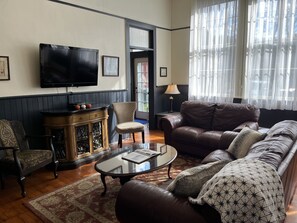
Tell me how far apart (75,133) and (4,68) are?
4.33 feet

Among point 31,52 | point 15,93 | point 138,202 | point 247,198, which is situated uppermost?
point 31,52

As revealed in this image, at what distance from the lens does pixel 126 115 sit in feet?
15.3

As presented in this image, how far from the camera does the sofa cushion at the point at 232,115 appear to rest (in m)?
3.81

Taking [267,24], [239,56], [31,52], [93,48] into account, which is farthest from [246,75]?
[31,52]

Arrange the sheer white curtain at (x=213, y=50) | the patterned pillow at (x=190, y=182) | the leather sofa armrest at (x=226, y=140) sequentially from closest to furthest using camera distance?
the patterned pillow at (x=190, y=182) < the leather sofa armrest at (x=226, y=140) < the sheer white curtain at (x=213, y=50)

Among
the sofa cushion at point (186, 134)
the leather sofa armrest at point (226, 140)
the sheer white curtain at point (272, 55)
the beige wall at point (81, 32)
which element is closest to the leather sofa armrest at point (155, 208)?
the leather sofa armrest at point (226, 140)

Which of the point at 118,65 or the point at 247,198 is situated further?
the point at 118,65

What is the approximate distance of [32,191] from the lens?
9.47 feet

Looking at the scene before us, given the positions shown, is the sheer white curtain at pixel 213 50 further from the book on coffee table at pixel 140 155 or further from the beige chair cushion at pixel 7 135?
the beige chair cushion at pixel 7 135

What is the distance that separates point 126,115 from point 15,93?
2.02 meters

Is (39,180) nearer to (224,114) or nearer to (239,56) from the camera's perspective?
(224,114)

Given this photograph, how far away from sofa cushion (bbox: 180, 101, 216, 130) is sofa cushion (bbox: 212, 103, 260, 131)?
11cm

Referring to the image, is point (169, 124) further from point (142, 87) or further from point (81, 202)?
point (142, 87)

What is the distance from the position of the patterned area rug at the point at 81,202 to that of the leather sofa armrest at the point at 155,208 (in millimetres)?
606
